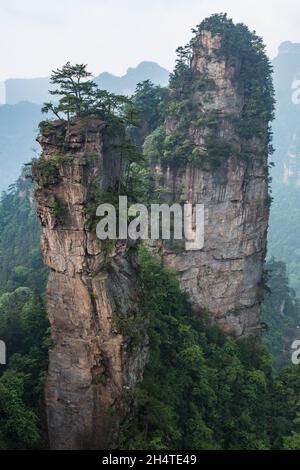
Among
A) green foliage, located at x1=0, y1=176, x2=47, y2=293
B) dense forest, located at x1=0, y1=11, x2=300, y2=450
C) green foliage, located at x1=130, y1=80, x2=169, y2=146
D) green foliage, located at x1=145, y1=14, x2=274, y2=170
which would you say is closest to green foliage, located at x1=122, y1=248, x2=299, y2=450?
dense forest, located at x1=0, y1=11, x2=300, y2=450

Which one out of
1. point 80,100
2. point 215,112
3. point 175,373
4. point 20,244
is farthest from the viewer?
point 20,244

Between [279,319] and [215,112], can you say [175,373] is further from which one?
[279,319]

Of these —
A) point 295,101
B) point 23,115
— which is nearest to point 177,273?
point 295,101

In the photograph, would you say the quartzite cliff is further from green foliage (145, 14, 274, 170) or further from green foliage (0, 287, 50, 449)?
green foliage (145, 14, 274, 170)

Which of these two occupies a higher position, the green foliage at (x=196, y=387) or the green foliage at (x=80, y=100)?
the green foliage at (x=80, y=100)

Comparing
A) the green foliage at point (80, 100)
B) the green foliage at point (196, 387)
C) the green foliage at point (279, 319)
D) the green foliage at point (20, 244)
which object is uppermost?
the green foliage at point (80, 100)

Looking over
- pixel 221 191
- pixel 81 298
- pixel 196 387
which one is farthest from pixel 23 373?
pixel 221 191

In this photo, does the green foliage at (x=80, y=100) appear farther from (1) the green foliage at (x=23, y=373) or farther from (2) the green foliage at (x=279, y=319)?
(2) the green foliage at (x=279, y=319)

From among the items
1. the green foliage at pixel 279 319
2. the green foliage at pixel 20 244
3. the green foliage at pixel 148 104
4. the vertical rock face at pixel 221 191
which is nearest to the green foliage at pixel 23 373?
the vertical rock face at pixel 221 191

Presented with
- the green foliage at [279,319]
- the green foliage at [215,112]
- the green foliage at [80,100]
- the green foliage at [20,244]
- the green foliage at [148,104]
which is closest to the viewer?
the green foliage at [80,100]
